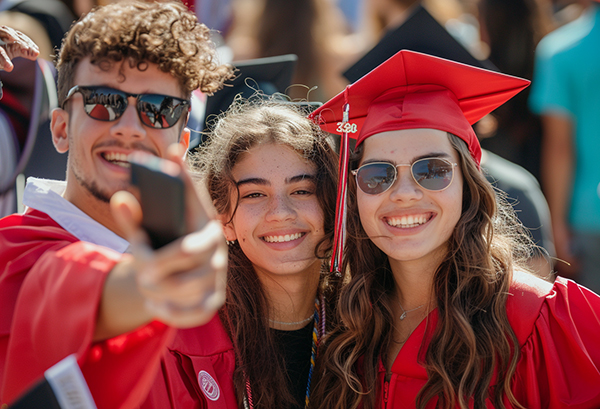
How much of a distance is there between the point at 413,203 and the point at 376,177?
0.18 meters

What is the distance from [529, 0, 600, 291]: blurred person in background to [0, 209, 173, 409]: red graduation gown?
3.14m

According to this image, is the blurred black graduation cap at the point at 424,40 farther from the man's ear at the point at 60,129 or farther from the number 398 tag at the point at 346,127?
the man's ear at the point at 60,129

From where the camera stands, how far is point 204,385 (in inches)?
98.8

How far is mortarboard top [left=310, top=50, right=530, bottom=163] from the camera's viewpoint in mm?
2604

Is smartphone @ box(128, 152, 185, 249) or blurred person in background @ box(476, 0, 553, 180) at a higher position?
blurred person in background @ box(476, 0, 553, 180)

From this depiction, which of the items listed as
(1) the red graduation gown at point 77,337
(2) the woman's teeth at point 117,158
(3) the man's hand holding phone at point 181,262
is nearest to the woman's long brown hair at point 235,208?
(2) the woman's teeth at point 117,158

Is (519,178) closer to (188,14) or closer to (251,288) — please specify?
(251,288)

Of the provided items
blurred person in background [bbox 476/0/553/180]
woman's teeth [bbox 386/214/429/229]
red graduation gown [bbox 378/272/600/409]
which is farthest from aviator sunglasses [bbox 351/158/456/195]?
blurred person in background [bbox 476/0/553/180]

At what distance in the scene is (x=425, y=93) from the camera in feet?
8.86

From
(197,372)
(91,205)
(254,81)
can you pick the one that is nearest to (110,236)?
(91,205)

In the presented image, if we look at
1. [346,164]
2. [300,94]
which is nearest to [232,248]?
[346,164]

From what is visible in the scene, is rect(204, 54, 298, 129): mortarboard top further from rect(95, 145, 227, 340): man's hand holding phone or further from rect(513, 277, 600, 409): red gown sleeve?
rect(95, 145, 227, 340): man's hand holding phone

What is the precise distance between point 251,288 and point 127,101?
0.99 metres

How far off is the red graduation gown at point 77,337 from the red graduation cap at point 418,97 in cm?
118
